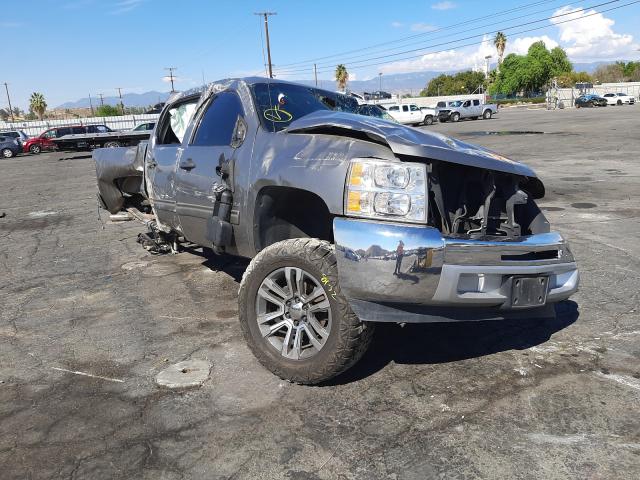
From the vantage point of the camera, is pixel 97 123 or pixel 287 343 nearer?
pixel 287 343

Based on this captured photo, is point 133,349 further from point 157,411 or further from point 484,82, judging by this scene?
point 484,82

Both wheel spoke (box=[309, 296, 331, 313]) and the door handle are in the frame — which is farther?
the door handle

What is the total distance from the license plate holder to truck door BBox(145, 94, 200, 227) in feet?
9.73

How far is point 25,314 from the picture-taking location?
4.79 m

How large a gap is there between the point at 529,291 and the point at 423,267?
2.22ft

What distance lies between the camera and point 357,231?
289 cm

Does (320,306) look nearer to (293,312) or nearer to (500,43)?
(293,312)

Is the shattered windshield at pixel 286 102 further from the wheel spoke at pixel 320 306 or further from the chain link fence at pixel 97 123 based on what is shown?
the chain link fence at pixel 97 123

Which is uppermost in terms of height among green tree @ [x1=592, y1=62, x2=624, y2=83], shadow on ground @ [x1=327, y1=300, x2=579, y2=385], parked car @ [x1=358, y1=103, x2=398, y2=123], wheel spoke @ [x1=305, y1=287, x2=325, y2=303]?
green tree @ [x1=592, y1=62, x2=624, y2=83]

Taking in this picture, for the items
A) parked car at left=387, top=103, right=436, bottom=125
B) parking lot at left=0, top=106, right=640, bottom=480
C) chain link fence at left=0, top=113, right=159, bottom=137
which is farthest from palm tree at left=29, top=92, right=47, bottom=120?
parking lot at left=0, top=106, right=640, bottom=480

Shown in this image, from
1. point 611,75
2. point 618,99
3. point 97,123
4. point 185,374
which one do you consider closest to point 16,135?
point 97,123

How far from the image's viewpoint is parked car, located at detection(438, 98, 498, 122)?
4384cm

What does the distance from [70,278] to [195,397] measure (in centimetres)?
334

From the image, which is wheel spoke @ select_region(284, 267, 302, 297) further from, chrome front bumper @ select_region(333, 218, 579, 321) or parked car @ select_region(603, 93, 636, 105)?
parked car @ select_region(603, 93, 636, 105)
